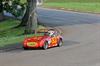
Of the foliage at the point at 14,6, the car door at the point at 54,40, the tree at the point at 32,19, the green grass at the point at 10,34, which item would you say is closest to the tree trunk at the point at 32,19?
the tree at the point at 32,19

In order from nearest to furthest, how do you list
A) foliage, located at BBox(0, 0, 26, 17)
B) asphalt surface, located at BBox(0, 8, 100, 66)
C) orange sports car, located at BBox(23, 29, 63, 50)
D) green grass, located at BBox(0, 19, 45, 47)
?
asphalt surface, located at BBox(0, 8, 100, 66) → orange sports car, located at BBox(23, 29, 63, 50) → green grass, located at BBox(0, 19, 45, 47) → foliage, located at BBox(0, 0, 26, 17)

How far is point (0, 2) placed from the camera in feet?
155

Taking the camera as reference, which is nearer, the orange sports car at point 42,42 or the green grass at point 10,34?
the orange sports car at point 42,42

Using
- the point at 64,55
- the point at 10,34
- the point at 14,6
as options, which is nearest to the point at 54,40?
the point at 64,55

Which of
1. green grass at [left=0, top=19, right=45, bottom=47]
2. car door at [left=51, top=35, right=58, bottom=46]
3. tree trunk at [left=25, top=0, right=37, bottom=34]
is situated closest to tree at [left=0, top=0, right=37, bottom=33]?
tree trunk at [left=25, top=0, right=37, bottom=34]

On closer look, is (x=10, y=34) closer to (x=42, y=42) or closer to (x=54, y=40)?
(x=54, y=40)

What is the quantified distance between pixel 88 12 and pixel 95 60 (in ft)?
128

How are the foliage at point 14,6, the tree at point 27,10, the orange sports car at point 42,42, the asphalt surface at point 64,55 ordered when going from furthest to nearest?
the foliage at point 14,6
the tree at point 27,10
the orange sports car at point 42,42
the asphalt surface at point 64,55

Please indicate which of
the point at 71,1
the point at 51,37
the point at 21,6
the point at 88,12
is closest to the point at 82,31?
the point at 51,37

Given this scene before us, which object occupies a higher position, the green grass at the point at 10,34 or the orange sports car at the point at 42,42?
the orange sports car at the point at 42,42

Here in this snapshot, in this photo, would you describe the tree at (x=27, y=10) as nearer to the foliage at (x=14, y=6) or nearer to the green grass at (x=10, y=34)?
the foliage at (x=14, y=6)

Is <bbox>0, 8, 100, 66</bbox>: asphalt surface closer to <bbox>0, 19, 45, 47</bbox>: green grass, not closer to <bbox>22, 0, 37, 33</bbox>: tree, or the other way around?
<bbox>0, 19, 45, 47</bbox>: green grass

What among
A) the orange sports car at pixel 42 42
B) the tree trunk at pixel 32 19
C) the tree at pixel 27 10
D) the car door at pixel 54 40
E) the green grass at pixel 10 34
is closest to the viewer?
the orange sports car at pixel 42 42

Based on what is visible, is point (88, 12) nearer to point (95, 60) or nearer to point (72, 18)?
point (72, 18)
